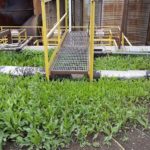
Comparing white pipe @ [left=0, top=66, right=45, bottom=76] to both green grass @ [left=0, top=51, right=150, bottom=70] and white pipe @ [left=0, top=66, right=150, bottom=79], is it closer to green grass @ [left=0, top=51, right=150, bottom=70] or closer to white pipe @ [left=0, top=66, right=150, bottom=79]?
white pipe @ [left=0, top=66, right=150, bottom=79]

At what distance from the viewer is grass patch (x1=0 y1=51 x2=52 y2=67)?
178 inches

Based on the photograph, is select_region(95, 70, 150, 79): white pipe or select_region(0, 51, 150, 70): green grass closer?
select_region(95, 70, 150, 79): white pipe

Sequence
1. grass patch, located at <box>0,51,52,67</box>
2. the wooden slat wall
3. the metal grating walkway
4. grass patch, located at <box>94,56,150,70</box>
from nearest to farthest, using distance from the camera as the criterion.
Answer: the metal grating walkway → grass patch, located at <box>94,56,150,70</box> → grass patch, located at <box>0,51,52,67</box> → the wooden slat wall

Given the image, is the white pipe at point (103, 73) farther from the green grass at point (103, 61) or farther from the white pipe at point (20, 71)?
the green grass at point (103, 61)

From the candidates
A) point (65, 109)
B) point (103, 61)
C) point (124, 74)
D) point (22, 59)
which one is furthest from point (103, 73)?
point (22, 59)

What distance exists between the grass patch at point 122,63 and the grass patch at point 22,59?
3.43 ft

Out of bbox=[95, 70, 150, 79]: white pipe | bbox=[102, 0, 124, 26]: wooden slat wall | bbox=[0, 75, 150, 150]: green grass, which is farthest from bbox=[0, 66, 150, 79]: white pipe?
bbox=[102, 0, 124, 26]: wooden slat wall

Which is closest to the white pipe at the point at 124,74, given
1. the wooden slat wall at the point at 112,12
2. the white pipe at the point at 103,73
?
the white pipe at the point at 103,73

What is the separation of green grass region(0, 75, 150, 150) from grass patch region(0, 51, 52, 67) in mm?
812

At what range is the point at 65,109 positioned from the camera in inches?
114

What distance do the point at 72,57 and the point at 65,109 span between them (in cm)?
181

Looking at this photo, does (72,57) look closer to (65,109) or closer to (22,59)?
(22,59)

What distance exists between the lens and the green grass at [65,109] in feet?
8.31

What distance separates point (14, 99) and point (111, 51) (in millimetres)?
2448
